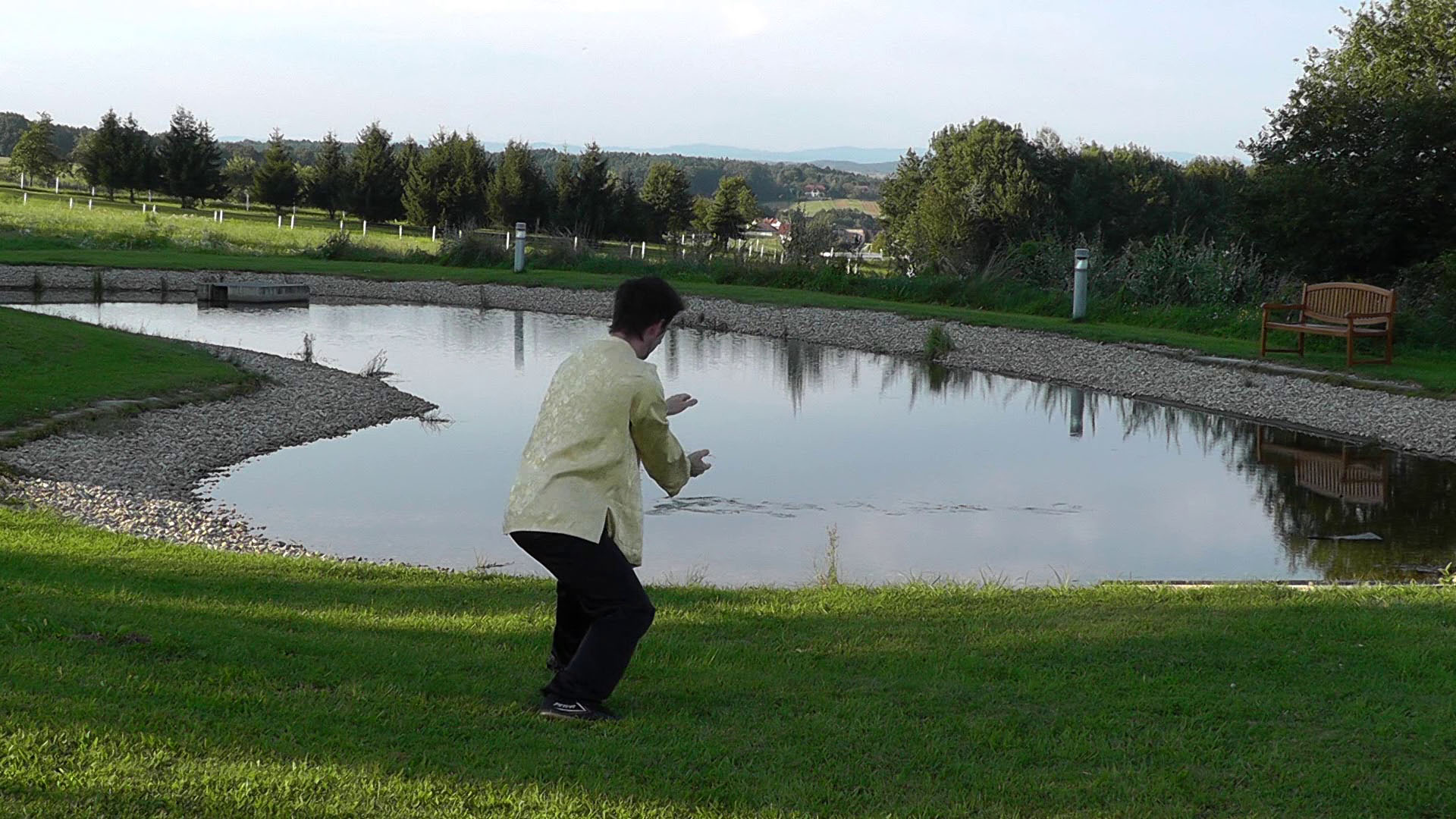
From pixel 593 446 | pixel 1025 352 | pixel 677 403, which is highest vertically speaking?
pixel 677 403

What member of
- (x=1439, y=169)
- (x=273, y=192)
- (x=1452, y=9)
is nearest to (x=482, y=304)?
(x=1439, y=169)

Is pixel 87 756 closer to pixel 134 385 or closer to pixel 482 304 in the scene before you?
pixel 134 385

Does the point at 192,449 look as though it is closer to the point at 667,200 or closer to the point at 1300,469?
the point at 1300,469

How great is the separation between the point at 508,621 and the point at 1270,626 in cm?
321

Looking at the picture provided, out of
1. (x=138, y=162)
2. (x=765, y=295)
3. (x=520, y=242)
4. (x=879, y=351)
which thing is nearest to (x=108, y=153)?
(x=138, y=162)

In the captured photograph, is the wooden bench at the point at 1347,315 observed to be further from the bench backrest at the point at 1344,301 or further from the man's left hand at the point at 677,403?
the man's left hand at the point at 677,403

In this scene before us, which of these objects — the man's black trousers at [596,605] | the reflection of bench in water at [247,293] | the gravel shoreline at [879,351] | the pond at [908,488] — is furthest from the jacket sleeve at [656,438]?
the reflection of bench in water at [247,293]

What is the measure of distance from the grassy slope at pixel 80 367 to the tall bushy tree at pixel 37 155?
185 feet

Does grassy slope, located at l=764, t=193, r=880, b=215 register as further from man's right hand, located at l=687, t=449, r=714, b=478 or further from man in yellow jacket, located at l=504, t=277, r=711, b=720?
man in yellow jacket, located at l=504, t=277, r=711, b=720

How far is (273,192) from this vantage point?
58.0 m

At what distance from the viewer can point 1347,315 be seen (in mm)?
17297

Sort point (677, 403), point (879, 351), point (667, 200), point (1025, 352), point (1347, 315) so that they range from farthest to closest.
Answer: point (667, 200)
point (879, 351)
point (1025, 352)
point (1347, 315)
point (677, 403)

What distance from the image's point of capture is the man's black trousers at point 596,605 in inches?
167

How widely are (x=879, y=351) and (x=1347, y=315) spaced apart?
6.96 m
